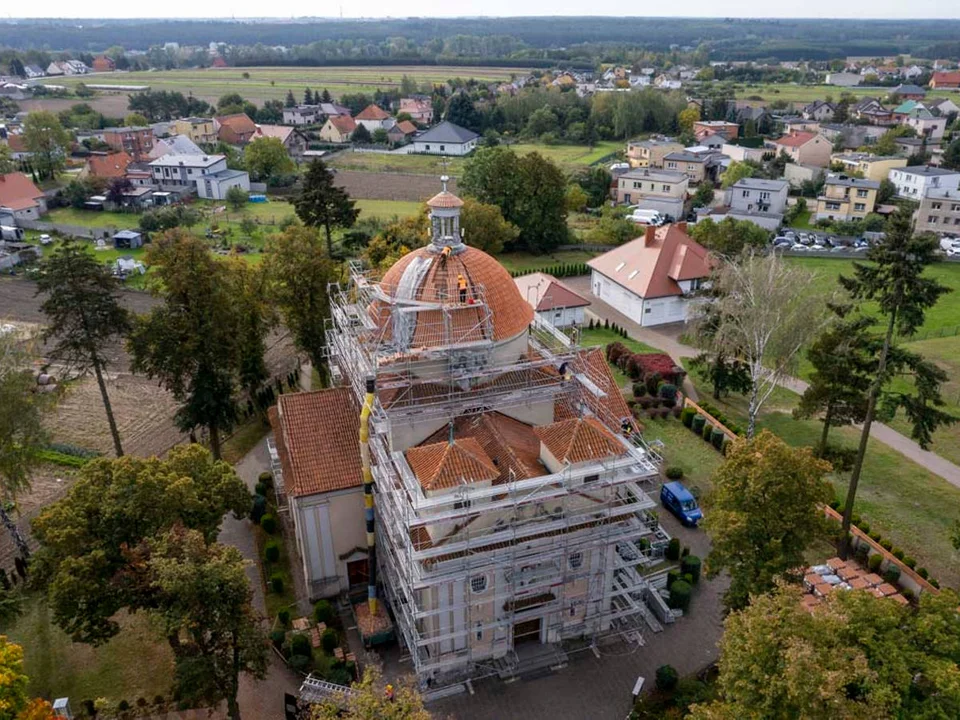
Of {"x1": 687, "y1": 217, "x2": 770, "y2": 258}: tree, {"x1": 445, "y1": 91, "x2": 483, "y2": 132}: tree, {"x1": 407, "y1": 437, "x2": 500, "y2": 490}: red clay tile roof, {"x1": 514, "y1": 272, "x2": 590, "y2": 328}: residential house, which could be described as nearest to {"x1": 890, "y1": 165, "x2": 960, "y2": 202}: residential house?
{"x1": 687, "y1": 217, "x2": 770, "y2": 258}: tree

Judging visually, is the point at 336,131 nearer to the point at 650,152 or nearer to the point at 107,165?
the point at 107,165

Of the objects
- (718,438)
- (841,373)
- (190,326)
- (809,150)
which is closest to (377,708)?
(190,326)

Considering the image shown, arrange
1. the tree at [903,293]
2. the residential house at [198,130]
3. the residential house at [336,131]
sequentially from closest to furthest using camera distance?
the tree at [903,293], the residential house at [198,130], the residential house at [336,131]

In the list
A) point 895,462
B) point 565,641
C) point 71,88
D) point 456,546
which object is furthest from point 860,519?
point 71,88

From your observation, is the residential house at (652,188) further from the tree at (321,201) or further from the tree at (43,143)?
the tree at (43,143)

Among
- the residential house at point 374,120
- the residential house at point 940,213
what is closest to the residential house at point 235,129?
the residential house at point 374,120

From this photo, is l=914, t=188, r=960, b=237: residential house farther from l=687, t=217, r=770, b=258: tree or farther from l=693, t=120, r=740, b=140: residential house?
l=693, t=120, r=740, b=140: residential house
